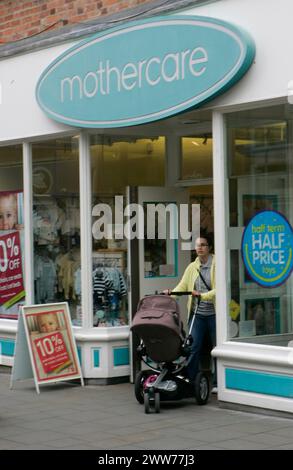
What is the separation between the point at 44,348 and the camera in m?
11.3

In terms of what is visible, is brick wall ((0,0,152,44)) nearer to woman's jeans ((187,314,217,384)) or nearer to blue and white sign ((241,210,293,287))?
blue and white sign ((241,210,293,287))

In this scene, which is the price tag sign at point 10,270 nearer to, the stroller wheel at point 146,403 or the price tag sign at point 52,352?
the price tag sign at point 52,352

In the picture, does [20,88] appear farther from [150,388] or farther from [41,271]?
[150,388]

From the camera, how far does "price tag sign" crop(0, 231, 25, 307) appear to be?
13.0m

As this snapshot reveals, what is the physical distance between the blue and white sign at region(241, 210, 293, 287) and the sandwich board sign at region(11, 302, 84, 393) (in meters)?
2.76

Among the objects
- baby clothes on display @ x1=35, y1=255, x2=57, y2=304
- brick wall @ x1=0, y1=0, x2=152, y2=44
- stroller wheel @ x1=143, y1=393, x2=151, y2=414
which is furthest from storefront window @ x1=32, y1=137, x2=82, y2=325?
stroller wheel @ x1=143, y1=393, x2=151, y2=414

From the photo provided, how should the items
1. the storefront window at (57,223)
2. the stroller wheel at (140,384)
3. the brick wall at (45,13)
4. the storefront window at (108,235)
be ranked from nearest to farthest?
the stroller wheel at (140,384), the brick wall at (45,13), the storefront window at (108,235), the storefront window at (57,223)

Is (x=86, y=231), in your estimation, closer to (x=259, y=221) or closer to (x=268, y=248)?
(x=259, y=221)

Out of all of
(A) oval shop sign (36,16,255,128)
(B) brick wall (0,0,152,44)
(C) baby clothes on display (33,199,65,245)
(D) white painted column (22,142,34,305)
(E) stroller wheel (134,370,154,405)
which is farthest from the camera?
(D) white painted column (22,142,34,305)

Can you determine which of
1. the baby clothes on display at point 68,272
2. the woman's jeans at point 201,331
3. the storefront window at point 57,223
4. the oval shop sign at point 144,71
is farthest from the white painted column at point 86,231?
the woman's jeans at point 201,331

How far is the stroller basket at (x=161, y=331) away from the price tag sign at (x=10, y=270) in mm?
3615

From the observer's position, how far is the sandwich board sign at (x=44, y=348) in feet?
36.9

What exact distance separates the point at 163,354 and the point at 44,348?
7.06 feet
